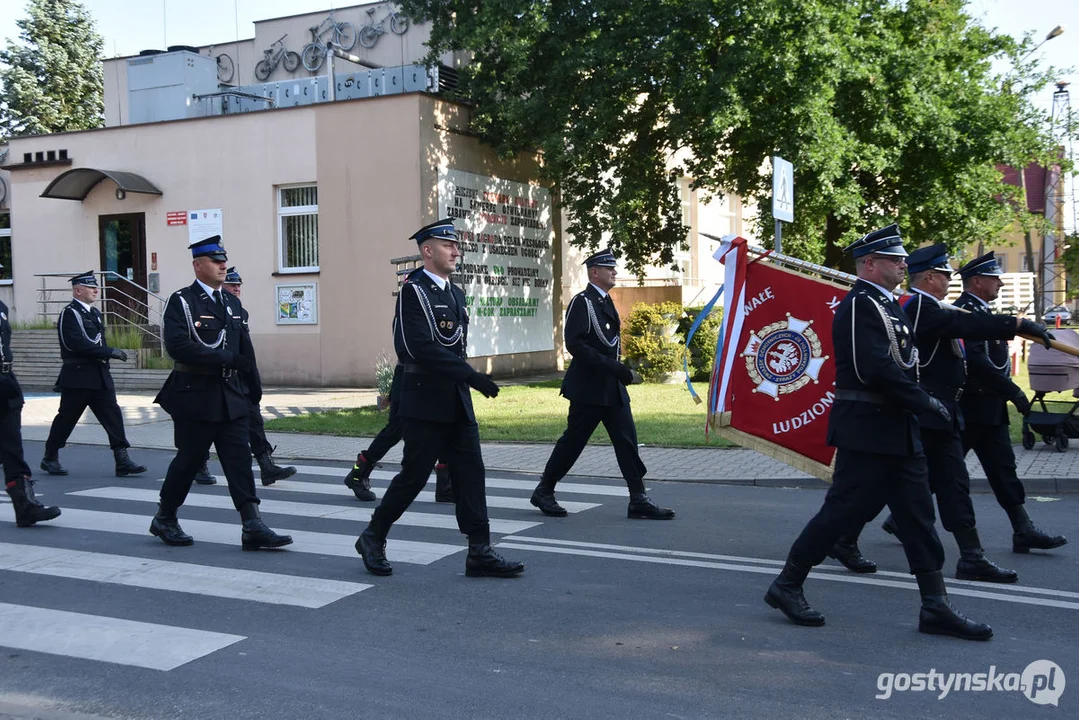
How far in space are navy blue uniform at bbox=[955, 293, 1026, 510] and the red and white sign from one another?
0.83m

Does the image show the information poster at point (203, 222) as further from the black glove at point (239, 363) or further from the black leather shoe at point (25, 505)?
the black glove at point (239, 363)

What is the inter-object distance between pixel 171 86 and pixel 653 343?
12306 mm

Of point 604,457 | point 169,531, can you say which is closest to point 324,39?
point 604,457

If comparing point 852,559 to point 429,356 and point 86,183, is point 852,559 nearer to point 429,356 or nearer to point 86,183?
point 429,356

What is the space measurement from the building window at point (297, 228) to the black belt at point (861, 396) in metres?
16.4

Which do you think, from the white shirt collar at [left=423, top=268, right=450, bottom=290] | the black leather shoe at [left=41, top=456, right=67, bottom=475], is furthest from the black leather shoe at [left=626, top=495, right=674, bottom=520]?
the black leather shoe at [left=41, top=456, right=67, bottom=475]

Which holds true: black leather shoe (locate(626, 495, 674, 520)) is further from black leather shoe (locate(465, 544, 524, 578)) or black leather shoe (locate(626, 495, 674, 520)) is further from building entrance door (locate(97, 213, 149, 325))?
building entrance door (locate(97, 213, 149, 325))

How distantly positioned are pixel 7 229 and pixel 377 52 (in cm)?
1014

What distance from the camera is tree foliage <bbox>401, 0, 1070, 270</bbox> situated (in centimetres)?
1788

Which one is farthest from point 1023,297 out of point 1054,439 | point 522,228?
point 1054,439

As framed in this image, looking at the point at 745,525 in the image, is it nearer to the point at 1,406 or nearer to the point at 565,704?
the point at 565,704

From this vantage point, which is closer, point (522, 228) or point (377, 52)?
point (522, 228)

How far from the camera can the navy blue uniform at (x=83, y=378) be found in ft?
34.3

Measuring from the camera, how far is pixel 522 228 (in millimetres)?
22688
